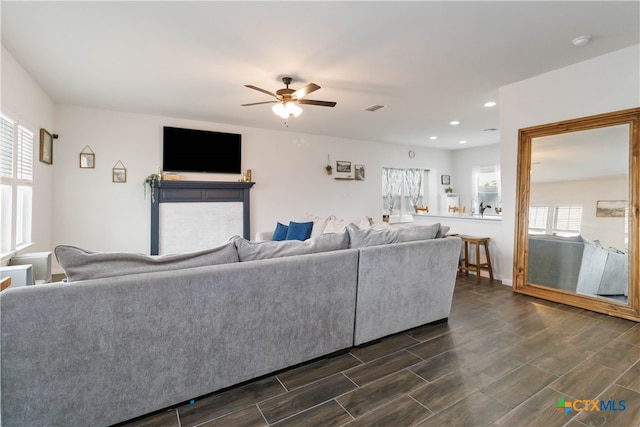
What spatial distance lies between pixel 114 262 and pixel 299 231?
275 cm

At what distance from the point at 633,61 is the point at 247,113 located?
4730 mm

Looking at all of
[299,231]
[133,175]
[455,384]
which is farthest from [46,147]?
[455,384]

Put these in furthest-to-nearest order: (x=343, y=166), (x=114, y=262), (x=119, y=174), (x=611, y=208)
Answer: (x=343, y=166)
(x=119, y=174)
(x=611, y=208)
(x=114, y=262)

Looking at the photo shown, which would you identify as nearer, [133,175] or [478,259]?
[478,259]

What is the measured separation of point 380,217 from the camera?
7.72 meters

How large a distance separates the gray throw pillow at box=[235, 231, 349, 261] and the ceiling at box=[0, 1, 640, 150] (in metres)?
1.75

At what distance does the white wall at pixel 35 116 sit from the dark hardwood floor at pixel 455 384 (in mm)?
3385

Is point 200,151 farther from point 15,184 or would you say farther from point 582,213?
point 582,213

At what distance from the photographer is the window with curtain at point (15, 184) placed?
294 centimetres

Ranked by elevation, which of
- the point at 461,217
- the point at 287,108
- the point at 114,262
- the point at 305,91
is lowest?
the point at 114,262

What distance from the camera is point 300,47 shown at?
2.84 meters

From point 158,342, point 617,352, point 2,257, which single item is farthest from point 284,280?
point 2,257

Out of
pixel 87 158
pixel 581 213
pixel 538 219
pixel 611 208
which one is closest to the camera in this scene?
pixel 611 208

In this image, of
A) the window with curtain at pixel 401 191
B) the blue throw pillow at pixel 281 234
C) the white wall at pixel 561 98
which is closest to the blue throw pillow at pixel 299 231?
the blue throw pillow at pixel 281 234
